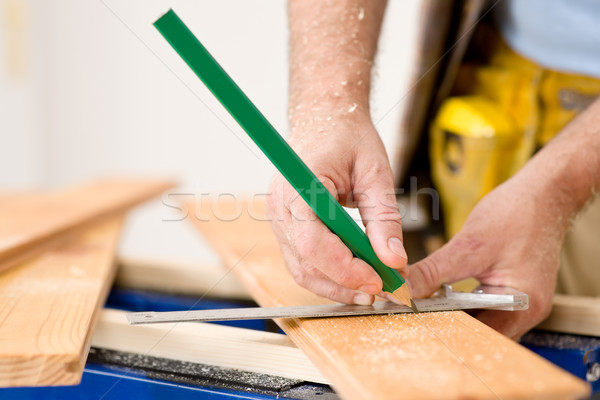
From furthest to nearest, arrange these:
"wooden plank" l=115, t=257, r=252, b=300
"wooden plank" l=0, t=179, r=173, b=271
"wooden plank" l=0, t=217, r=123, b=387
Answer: "wooden plank" l=115, t=257, r=252, b=300 → "wooden plank" l=0, t=179, r=173, b=271 → "wooden plank" l=0, t=217, r=123, b=387

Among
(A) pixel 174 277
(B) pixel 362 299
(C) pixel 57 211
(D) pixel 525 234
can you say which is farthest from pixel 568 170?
(C) pixel 57 211

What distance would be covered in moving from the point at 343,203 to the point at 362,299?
121 mm

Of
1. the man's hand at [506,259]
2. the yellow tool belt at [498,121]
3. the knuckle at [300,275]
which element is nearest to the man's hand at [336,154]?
the knuckle at [300,275]

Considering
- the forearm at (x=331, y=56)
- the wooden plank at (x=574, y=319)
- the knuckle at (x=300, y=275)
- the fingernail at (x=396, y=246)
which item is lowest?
the wooden plank at (x=574, y=319)

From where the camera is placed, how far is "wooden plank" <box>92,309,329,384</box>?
714mm

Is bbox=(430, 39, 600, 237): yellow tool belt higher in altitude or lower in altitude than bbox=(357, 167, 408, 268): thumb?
lower

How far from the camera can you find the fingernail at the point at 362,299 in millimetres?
716

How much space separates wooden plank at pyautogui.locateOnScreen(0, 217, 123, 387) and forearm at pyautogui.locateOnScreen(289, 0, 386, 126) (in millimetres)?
362

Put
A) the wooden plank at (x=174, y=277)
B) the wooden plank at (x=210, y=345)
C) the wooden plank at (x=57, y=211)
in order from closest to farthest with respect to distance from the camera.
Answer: the wooden plank at (x=210, y=345) < the wooden plank at (x=57, y=211) < the wooden plank at (x=174, y=277)

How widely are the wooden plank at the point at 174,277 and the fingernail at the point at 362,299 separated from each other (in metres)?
0.40

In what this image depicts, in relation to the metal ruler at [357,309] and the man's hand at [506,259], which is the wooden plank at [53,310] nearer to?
the metal ruler at [357,309]

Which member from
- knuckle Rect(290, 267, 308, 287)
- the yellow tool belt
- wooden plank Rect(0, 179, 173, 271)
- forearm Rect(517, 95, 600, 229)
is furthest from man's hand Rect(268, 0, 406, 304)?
wooden plank Rect(0, 179, 173, 271)

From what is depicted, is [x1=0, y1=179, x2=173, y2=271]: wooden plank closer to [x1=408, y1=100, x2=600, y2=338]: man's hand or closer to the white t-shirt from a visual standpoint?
[x1=408, y1=100, x2=600, y2=338]: man's hand

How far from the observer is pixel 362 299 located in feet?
2.36
